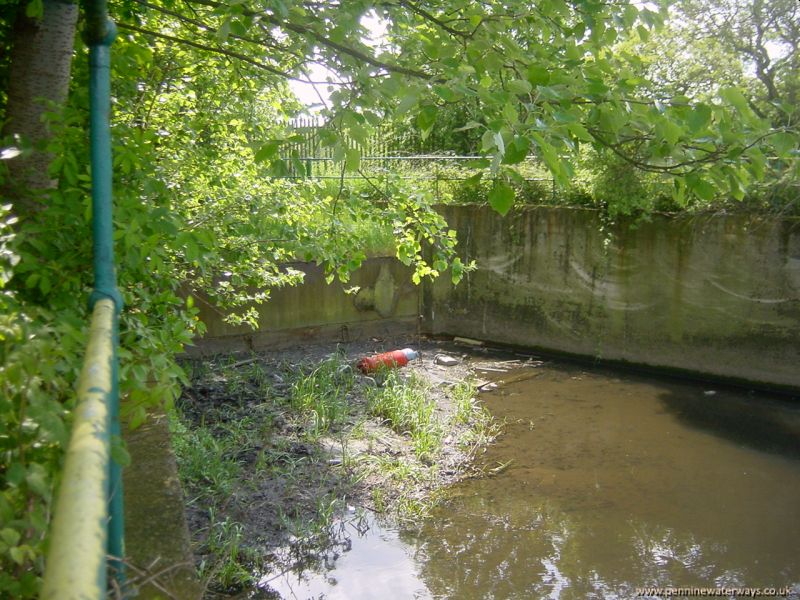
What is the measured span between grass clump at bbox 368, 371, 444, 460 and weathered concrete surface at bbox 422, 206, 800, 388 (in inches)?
141

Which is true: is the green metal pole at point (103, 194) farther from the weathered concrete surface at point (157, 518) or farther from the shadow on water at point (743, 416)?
the shadow on water at point (743, 416)

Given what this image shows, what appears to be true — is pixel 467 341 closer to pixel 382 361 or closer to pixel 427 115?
pixel 382 361

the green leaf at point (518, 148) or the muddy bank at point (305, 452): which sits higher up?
the green leaf at point (518, 148)

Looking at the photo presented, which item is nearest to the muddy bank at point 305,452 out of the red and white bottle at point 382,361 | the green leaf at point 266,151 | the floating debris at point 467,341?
the red and white bottle at point 382,361

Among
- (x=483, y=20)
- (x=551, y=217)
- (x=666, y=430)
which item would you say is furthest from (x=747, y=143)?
(x=551, y=217)

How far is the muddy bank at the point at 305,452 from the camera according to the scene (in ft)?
17.1

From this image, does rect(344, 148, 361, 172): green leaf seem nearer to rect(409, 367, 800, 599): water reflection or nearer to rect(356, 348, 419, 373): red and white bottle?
rect(409, 367, 800, 599): water reflection

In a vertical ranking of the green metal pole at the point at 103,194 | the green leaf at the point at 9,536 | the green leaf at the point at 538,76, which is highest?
the green leaf at the point at 538,76

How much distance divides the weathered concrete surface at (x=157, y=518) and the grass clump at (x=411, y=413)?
13.0ft

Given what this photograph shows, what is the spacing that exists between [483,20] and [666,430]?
584cm

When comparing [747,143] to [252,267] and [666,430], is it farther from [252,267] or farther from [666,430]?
[666,430]

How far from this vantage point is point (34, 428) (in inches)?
55.8

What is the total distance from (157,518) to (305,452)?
13.5 ft

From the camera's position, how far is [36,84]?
8.83ft
